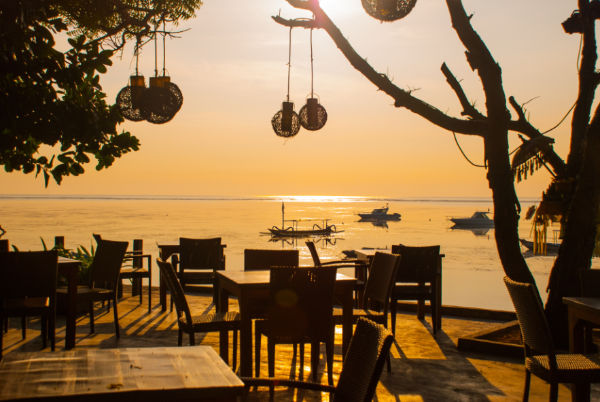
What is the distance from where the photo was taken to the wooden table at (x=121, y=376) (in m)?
1.68

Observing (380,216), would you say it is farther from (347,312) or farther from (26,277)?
(26,277)

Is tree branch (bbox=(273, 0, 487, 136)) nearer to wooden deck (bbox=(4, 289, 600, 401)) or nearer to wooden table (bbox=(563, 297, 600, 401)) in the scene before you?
wooden deck (bbox=(4, 289, 600, 401))

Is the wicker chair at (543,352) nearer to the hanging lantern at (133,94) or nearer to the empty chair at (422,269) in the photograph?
the empty chair at (422,269)

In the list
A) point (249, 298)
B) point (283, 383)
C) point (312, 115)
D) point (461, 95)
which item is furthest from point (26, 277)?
point (461, 95)

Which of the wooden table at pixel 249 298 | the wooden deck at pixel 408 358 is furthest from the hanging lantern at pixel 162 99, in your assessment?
the wooden deck at pixel 408 358

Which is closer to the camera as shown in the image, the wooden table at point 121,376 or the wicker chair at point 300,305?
the wooden table at point 121,376

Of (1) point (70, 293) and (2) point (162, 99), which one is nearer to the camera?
(1) point (70, 293)

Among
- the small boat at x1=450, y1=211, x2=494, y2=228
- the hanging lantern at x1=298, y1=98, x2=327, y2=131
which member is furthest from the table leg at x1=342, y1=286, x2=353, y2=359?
the small boat at x1=450, y1=211, x2=494, y2=228

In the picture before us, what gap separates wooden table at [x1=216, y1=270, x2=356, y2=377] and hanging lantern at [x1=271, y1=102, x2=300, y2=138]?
84.2 inches

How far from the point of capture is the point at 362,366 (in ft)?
6.84

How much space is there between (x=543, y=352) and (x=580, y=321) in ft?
1.91

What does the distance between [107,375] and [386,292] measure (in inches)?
129

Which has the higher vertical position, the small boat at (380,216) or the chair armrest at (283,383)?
the chair armrest at (283,383)

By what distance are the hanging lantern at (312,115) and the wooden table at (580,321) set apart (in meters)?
3.57
